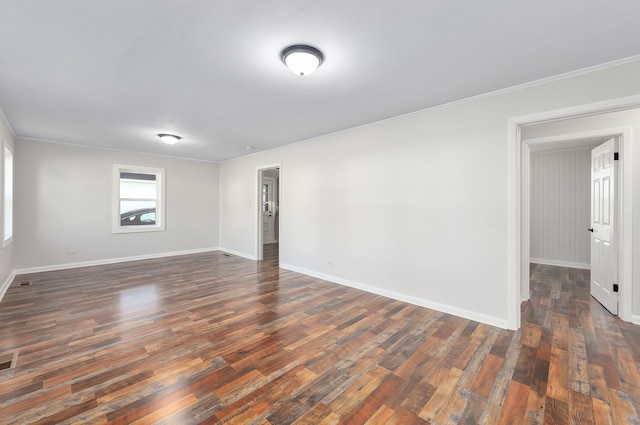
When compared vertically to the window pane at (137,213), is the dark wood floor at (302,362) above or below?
below

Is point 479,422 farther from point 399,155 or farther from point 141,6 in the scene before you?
point 141,6

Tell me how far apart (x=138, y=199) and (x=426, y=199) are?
637cm

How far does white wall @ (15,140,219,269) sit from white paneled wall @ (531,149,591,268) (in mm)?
8322

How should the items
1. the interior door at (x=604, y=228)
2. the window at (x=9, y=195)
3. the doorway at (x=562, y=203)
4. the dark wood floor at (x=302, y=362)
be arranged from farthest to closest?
1. the doorway at (x=562, y=203)
2. the window at (x=9, y=195)
3. the interior door at (x=604, y=228)
4. the dark wood floor at (x=302, y=362)

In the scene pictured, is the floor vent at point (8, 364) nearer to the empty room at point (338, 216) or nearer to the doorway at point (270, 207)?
the empty room at point (338, 216)

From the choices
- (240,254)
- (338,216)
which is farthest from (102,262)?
(338,216)

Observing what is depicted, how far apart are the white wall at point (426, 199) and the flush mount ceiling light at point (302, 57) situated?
1.93 m

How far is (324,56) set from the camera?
90.1 inches

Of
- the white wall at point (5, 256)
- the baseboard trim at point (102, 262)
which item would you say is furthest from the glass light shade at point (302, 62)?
the baseboard trim at point (102, 262)

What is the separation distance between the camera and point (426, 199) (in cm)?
353

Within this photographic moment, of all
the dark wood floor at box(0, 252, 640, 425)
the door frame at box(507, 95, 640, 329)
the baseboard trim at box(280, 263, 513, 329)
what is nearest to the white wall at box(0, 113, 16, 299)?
the dark wood floor at box(0, 252, 640, 425)

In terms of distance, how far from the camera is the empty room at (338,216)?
1.81 metres

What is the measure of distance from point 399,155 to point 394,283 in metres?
1.78

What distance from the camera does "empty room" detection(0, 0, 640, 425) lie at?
71.3 inches
